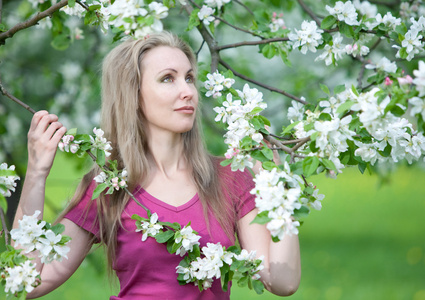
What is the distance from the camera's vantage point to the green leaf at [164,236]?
208 cm

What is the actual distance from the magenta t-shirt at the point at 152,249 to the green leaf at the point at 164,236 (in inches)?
6.0

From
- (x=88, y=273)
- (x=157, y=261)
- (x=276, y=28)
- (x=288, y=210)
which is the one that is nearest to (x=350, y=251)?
(x=88, y=273)

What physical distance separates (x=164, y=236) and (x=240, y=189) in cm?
45

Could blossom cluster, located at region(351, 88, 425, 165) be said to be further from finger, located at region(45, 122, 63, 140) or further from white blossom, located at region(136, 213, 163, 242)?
finger, located at region(45, 122, 63, 140)

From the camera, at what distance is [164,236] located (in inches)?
82.0

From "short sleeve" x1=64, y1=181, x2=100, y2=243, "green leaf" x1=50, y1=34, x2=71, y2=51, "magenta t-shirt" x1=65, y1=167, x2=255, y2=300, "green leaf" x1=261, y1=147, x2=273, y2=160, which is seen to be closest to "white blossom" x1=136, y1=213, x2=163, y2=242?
"magenta t-shirt" x1=65, y1=167, x2=255, y2=300

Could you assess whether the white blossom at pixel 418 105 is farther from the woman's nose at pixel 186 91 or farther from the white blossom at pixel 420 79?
the woman's nose at pixel 186 91

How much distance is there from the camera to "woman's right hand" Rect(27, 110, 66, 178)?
203 centimetres

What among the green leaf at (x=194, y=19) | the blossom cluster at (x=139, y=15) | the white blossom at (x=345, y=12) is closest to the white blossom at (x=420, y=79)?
the blossom cluster at (x=139, y=15)

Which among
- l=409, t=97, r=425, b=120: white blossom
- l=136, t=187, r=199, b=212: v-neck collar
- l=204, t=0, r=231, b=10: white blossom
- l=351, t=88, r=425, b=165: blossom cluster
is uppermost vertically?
l=409, t=97, r=425, b=120: white blossom

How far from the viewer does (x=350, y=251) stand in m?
7.05

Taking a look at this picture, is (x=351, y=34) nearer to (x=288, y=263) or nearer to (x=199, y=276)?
(x=288, y=263)

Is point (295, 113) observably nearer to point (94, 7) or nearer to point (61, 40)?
point (94, 7)

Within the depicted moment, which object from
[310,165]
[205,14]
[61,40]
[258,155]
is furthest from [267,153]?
[61,40]
